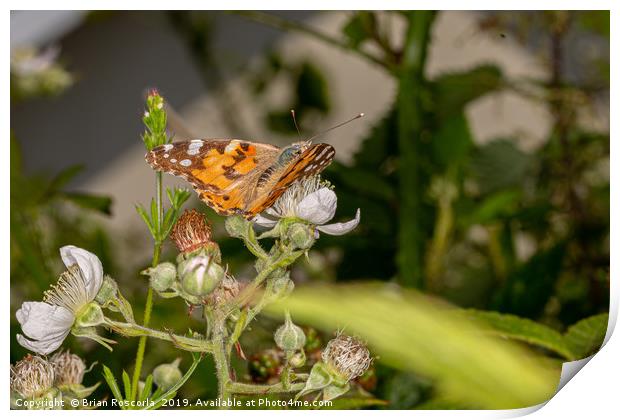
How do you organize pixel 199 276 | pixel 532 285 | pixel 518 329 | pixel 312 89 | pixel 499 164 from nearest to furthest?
pixel 199 276 < pixel 518 329 < pixel 532 285 < pixel 499 164 < pixel 312 89

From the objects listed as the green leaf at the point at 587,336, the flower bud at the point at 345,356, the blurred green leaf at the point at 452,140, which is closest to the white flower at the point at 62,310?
the flower bud at the point at 345,356

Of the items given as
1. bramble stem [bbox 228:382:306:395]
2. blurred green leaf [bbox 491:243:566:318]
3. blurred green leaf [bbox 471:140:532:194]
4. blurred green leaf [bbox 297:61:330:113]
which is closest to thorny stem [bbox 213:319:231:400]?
bramble stem [bbox 228:382:306:395]

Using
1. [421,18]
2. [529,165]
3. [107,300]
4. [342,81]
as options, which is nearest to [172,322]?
[107,300]

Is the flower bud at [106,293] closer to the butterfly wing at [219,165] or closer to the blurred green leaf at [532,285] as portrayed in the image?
the butterfly wing at [219,165]

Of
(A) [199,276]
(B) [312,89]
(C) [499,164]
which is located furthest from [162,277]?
(B) [312,89]

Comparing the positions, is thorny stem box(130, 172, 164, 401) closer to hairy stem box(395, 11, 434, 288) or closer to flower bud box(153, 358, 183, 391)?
flower bud box(153, 358, 183, 391)

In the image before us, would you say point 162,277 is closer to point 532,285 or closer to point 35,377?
point 35,377

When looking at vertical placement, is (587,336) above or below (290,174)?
below
